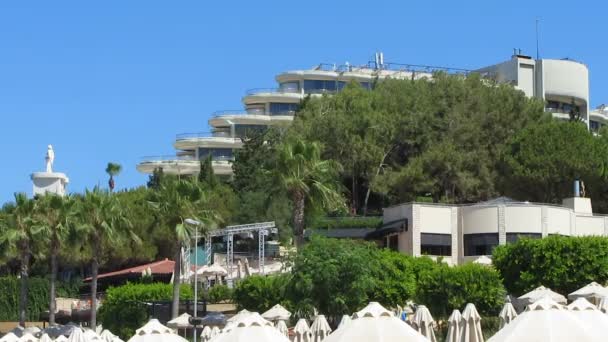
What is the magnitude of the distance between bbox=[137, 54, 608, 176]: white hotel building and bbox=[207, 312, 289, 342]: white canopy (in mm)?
88217

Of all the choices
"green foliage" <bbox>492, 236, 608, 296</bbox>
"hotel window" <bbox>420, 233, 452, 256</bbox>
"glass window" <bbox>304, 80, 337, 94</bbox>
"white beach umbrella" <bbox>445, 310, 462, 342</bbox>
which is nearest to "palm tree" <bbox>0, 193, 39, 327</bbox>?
"hotel window" <bbox>420, 233, 452, 256</bbox>

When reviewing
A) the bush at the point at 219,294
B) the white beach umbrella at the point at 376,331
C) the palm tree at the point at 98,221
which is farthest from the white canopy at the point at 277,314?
the white beach umbrella at the point at 376,331

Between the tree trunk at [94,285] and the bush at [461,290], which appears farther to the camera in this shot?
the tree trunk at [94,285]

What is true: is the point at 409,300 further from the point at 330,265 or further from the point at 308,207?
the point at 308,207

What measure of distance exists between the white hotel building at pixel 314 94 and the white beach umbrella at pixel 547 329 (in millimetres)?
90852

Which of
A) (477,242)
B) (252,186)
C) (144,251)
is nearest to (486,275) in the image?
(477,242)

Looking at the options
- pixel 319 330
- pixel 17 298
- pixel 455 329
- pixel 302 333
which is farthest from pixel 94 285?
pixel 455 329

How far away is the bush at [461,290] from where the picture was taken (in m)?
45.0

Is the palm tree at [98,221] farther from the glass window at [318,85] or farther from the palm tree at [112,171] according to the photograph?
the glass window at [318,85]

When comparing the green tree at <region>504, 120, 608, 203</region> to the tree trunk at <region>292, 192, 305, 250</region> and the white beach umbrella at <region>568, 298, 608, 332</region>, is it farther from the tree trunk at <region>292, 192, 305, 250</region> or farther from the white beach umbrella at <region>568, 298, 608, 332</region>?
the white beach umbrella at <region>568, 298, 608, 332</region>

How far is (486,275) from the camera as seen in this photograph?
4547cm

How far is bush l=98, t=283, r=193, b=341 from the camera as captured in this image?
2334 inches

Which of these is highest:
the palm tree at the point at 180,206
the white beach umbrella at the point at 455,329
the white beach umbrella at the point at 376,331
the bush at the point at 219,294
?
the palm tree at the point at 180,206

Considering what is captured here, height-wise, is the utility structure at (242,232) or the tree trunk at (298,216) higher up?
the tree trunk at (298,216)
